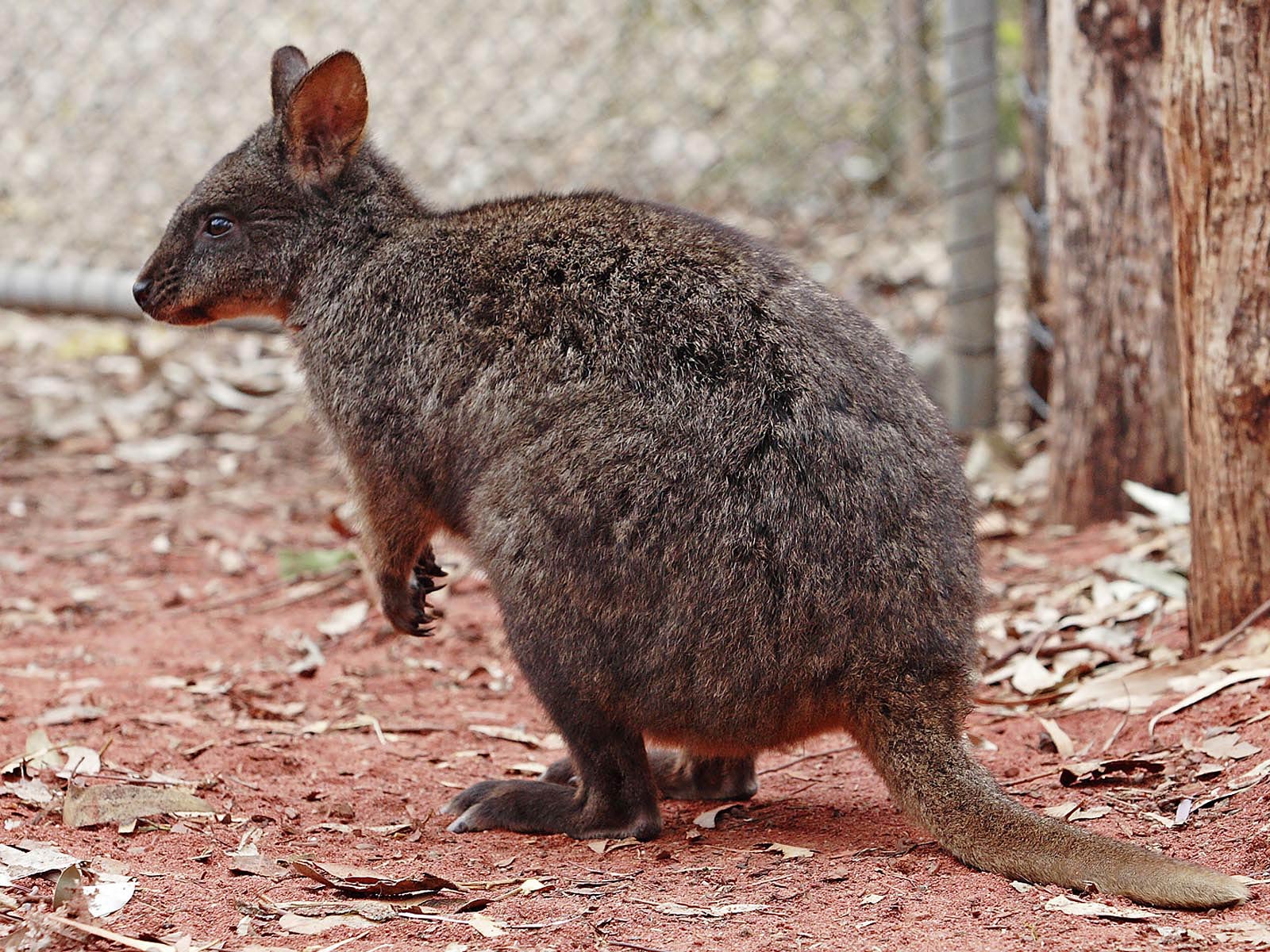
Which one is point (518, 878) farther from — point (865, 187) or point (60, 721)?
point (865, 187)

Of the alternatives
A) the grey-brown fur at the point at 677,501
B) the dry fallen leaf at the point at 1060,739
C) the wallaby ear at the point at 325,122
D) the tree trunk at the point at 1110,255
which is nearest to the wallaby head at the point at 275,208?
the wallaby ear at the point at 325,122

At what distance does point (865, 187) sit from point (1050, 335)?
2.48 m

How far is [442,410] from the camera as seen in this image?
3906 millimetres

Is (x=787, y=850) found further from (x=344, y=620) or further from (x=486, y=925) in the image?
(x=344, y=620)

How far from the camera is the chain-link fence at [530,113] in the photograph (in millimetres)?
8383

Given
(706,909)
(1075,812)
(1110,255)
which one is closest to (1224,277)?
(1075,812)

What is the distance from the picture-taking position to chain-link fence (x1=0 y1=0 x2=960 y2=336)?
27.5 ft

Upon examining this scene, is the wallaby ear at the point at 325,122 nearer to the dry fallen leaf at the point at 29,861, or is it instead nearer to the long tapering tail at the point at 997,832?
the dry fallen leaf at the point at 29,861

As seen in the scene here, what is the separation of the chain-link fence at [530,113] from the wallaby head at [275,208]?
3.78m

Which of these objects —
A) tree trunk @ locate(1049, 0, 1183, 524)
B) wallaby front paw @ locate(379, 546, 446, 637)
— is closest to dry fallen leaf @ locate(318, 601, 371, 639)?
wallaby front paw @ locate(379, 546, 446, 637)

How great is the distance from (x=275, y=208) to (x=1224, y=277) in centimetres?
265

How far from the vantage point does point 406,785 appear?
168 inches

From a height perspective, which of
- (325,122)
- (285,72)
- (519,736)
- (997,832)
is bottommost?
(519,736)

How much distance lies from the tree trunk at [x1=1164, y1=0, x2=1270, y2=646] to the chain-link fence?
13.2 feet
